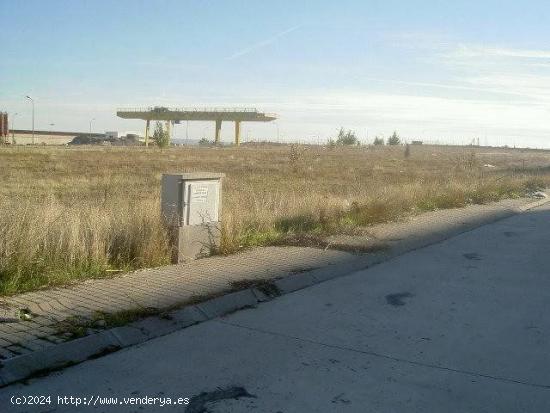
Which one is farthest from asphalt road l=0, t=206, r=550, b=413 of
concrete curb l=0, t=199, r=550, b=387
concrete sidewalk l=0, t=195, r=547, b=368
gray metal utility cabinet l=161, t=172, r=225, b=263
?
gray metal utility cabinet l=161, t=172, r=225, b=263

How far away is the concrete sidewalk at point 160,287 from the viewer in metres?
6.25

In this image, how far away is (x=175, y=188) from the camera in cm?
974

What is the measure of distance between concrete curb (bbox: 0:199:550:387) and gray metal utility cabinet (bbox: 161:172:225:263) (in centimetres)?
171

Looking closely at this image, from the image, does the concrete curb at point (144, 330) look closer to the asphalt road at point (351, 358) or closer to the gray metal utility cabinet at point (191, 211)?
the asphalt road at point (351, 358)

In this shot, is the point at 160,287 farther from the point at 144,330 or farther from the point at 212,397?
the point at 212,397

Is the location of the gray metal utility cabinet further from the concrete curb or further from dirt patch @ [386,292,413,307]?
dirt patch @ [386,292,413,307]

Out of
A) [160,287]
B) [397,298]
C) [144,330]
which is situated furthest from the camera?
[397,298]

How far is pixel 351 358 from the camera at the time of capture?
6203 millimetres

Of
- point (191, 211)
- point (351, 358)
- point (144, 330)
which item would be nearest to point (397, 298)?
point (351, 358)

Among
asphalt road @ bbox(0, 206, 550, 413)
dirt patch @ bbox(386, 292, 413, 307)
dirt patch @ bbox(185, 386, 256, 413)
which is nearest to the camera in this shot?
dirt patch @ bbox(185, 386, 256, 413)

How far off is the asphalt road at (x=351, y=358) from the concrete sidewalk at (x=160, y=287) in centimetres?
60

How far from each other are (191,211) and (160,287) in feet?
6.63

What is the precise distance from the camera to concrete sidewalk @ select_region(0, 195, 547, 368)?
625cm

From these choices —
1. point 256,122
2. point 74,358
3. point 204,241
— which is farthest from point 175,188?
point 256,122
